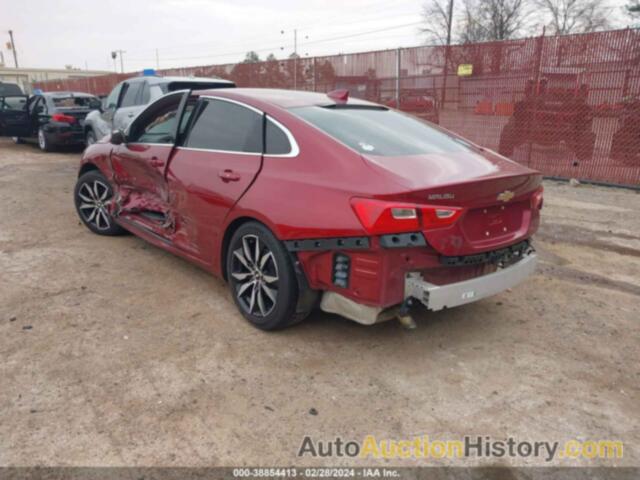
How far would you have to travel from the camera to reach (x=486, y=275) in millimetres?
3168

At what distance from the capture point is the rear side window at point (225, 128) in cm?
364

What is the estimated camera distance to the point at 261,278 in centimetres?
349

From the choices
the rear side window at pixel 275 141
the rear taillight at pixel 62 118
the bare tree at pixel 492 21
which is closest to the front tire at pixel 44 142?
the rear taillight at pixel 62 118

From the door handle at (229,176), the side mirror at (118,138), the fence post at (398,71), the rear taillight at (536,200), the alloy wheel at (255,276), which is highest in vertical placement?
the fence post at (398,71)

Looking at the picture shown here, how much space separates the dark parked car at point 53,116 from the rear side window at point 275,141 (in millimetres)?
10231

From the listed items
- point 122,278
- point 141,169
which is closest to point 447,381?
point 122,278

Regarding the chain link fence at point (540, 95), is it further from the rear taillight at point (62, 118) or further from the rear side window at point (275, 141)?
the rear taillight at point (62, 118)

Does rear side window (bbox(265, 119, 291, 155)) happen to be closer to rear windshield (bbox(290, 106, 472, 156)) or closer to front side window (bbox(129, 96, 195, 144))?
rear windshield (bbox(290, 106, 472, 156))

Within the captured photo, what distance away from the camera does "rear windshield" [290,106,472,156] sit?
10.8 ft

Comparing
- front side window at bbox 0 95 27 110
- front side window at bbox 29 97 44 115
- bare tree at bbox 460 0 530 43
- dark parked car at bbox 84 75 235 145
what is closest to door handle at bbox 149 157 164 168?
dark parked car at bbox 84 75 235 145

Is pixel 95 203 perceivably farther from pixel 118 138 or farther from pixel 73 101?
pixel 73 101

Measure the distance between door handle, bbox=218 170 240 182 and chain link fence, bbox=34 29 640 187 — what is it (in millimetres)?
7324

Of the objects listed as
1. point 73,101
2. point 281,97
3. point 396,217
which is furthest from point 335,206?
point 73,101

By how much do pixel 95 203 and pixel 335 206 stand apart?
3787 millimetres
